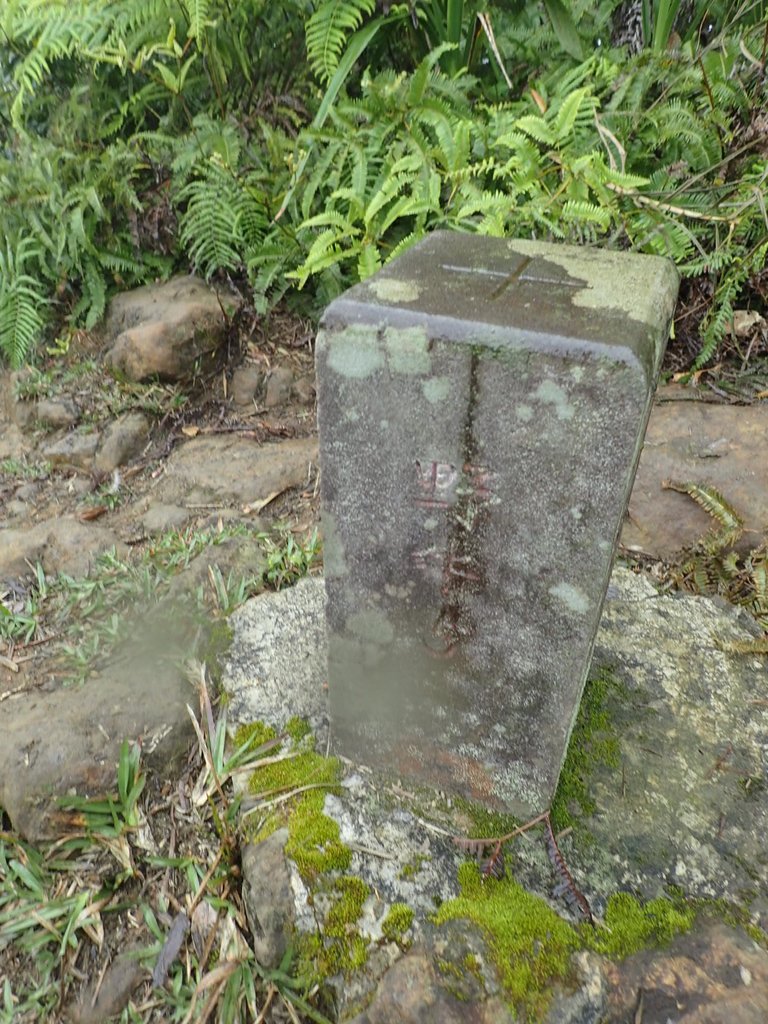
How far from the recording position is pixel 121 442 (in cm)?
419

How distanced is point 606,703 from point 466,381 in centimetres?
139

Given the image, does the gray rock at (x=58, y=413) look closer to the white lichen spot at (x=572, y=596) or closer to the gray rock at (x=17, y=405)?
the gray rock at (x=17, y=405)

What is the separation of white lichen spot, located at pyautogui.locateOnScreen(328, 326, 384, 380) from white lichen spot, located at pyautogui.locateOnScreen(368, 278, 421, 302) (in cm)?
10

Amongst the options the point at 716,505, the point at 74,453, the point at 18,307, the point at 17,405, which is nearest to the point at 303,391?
the point at 74,453

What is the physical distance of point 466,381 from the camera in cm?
141

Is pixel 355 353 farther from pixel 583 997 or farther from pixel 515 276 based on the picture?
pixel 583 997

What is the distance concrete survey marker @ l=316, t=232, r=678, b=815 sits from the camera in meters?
1.37

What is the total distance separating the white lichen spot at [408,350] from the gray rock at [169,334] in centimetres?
331

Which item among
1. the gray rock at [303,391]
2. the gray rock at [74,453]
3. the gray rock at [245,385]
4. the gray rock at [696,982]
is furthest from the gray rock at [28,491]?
the gray rock at [696,982]

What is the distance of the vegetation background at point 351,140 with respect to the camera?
12.1 ft

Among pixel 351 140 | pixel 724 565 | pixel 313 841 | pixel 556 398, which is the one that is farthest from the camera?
pixel 351 140

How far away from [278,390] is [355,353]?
3149mm

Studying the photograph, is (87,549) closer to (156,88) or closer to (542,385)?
(542,385)

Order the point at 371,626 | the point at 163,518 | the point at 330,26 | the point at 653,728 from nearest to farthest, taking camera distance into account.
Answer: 1. the point at 371,626
2. the point at 653,728
3. the point at 163,518
4. the point at 330,26
